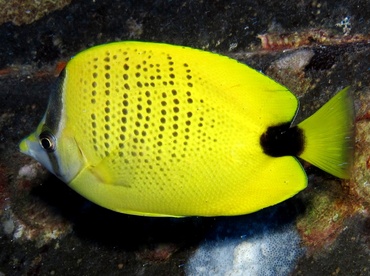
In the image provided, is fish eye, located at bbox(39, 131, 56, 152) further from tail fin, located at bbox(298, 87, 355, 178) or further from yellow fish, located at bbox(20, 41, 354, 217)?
tail fin, located at bbox(298, 87, 355, 178)

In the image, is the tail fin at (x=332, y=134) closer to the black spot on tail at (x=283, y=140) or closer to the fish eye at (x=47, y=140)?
the black spot on tail at (x=283, y=140)

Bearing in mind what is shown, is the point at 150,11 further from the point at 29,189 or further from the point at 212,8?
the point at 29,189

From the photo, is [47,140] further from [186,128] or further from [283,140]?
[283,140]

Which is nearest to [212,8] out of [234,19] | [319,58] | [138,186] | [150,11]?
[234,19]

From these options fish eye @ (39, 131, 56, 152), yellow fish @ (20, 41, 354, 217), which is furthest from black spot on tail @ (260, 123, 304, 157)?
fish eye @ (39, 131, 56, 152)

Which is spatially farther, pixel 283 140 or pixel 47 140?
pixel 47 140

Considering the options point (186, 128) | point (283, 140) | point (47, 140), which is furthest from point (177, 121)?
point (47, 140)

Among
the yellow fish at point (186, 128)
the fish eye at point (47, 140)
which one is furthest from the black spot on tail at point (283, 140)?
the fish eye at point (47, 140)
